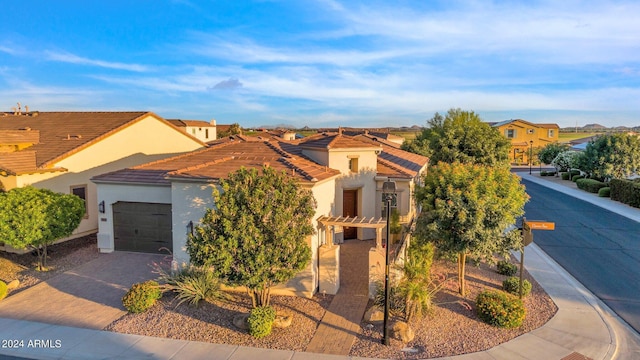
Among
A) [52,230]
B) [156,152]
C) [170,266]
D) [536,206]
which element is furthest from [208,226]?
[536,206]

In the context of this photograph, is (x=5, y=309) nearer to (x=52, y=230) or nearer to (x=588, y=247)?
(x=52, y=230)

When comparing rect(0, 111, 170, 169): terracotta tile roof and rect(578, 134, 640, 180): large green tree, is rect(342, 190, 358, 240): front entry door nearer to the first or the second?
rect(0, 111, 170, 169): terracotta tile roof

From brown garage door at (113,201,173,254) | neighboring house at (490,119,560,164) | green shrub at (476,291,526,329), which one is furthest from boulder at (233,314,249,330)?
neighboring house at (490,119,560,164)

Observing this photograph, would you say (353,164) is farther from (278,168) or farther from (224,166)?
(224,166)

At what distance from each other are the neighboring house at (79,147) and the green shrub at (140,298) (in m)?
7.22

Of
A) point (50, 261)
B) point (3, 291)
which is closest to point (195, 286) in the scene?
point (3, 291)

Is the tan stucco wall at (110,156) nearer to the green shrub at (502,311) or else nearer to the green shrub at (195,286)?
the green shrub at (195,286)

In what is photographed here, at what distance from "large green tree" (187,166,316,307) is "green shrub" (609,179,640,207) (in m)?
30.8

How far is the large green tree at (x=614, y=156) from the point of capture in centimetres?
3981

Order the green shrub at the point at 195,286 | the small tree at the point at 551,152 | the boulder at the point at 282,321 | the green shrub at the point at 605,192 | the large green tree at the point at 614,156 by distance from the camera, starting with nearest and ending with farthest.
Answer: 1. the boulder at the point at 282,321
2. the green shrub at the point at 195,286
3. the green shrub at the point at 605,192
4. the large green tree at the point at 614,156
5. the small tree at the point at 551,152

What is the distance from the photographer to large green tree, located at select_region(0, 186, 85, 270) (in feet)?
51.2

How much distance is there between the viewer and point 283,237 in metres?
11.7

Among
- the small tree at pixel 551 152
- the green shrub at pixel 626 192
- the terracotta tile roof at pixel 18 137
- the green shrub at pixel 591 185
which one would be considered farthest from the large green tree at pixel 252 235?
the small tree at pixel 551 152

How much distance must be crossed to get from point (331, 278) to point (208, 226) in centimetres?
476
